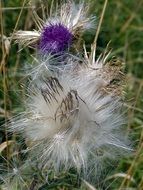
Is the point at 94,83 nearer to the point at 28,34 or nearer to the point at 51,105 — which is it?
the point at 51,105

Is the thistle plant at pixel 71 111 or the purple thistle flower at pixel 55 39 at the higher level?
the purple thistle flower at pixel 55 39

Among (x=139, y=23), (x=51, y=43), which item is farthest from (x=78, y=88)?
(x=139, y=23)

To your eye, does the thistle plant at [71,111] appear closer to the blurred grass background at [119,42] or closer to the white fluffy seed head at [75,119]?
the white fluffy seed head at [75,119]

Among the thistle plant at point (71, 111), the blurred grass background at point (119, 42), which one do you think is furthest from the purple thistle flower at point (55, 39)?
the blurred grass background at point (119, 42)

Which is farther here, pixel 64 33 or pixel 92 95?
pixel 64 33

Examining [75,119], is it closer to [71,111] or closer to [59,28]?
[71,111]

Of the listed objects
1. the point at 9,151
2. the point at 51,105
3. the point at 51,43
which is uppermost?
the point at 51,43

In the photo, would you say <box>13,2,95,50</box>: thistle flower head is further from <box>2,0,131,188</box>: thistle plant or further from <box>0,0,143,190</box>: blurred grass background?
<box>0,0,143,190</box>: blurred grass background

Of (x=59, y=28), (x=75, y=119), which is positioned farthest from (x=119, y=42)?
(x=75, y=119)
